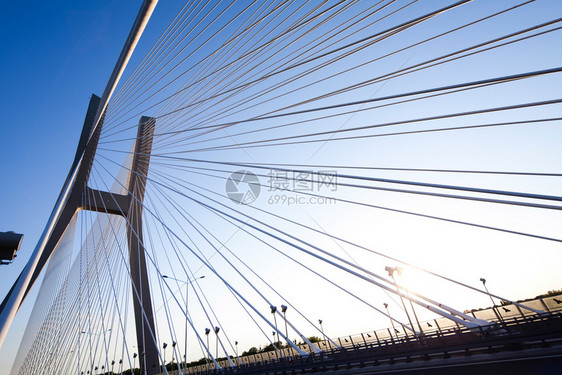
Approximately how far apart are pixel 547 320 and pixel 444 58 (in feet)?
29.4

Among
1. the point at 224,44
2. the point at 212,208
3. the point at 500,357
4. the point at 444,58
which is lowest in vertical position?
the point at 500,357

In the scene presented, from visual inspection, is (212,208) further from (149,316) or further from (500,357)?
(149,316)

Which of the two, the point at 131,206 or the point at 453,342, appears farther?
the point at 131,206

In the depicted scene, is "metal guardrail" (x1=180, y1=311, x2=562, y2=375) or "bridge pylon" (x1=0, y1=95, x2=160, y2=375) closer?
"metal guardrail" (x1=180, y1=311, x2=562, y2=375)

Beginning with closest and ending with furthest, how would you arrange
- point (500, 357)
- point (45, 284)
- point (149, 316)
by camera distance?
point (500, 357) < point (149, 316) < point (45, 284)

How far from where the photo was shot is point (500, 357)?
29.8 ft

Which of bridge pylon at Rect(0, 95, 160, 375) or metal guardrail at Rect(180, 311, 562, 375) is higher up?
bridge pylon at Rect(0, 95, 160, 375)

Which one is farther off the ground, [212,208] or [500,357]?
[212,208]

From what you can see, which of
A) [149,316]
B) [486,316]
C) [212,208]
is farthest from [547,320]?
[149,316]

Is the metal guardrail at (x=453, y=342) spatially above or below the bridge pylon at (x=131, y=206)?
below

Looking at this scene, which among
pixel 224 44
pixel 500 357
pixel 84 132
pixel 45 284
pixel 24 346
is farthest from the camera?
pixel 24 346

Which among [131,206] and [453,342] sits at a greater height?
[131,206]

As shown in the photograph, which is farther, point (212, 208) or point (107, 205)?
point (107, 205)

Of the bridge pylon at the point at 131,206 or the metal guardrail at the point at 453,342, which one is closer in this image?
the metal guardrail at the point at 453,342
